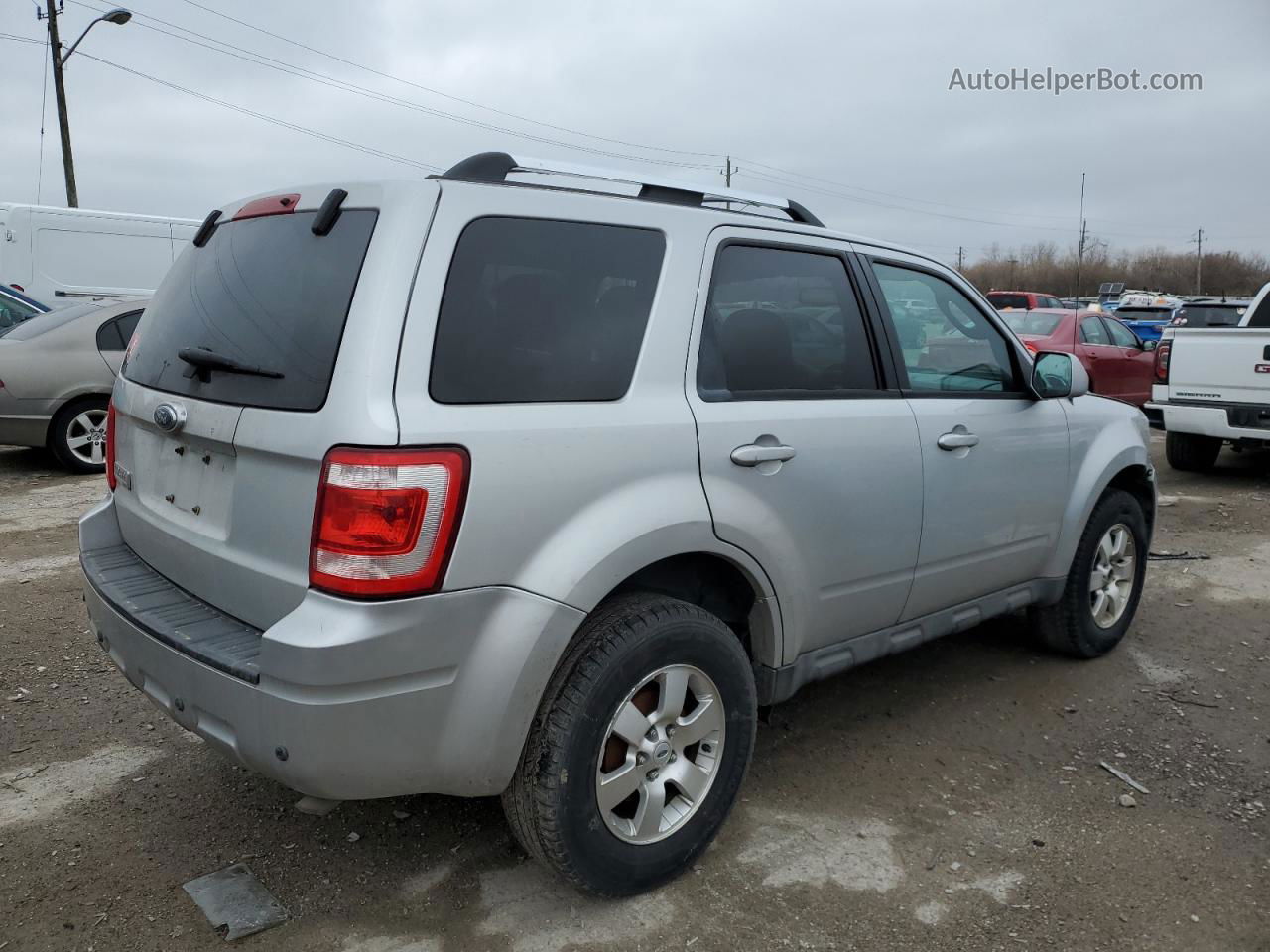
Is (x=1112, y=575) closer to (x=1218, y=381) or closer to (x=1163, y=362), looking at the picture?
(x=1218, y=381)

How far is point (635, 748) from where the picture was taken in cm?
262

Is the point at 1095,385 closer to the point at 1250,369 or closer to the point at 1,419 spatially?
the point at 1250,369

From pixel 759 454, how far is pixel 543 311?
28.6 inches

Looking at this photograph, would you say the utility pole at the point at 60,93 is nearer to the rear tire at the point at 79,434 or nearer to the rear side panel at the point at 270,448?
the rear tire at the point at 79,434

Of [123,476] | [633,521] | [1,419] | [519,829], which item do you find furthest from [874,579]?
[1,419]

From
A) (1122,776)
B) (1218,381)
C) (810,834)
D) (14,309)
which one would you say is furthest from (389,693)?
(14,309)

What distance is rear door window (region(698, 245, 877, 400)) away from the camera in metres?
2.87

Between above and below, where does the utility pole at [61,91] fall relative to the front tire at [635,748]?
above

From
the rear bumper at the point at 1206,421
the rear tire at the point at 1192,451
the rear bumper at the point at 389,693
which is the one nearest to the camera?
the rear bumper at the point at 389,693

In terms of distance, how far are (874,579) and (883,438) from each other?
0.45m

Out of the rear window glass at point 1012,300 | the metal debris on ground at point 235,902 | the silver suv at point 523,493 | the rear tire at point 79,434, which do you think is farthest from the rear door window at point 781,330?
the rear window glass at point 1012,300

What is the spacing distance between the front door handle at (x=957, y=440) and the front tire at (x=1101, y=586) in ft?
3.52

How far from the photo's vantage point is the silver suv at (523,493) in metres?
2.20

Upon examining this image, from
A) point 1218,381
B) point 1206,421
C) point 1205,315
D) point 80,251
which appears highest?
point 80,251
